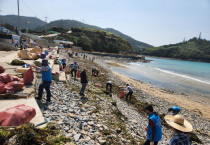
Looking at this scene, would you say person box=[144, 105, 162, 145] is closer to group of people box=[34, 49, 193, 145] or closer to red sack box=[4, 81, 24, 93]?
group of people box=[34, 49, 193, 145]

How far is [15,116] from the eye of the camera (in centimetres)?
347

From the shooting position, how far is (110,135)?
5.21 meters

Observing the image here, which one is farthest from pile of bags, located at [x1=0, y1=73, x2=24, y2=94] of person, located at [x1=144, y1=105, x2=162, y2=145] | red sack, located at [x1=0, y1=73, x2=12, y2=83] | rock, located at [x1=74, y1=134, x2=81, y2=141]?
person, located at [x1=144, y1=105, x2=162, y2=145]

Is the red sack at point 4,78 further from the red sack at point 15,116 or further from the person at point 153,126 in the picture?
the person at point 153,126

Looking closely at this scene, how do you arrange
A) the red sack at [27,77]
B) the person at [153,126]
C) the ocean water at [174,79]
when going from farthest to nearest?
the ocean water at [174,79] → the red sack at [27,77] → the person at [153,126]

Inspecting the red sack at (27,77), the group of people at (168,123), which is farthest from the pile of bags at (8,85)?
the group of people at (168,123)

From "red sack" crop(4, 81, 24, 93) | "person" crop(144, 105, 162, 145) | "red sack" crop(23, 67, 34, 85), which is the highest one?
"red sack" crop(23, 67, 34, 85)

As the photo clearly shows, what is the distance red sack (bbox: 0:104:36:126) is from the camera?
3361 mm

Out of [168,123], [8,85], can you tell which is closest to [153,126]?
[168,123]

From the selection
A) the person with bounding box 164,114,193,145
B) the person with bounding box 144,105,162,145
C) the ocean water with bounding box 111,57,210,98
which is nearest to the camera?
the person with bounding box 164,114,193,145

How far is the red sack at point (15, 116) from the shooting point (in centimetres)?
336

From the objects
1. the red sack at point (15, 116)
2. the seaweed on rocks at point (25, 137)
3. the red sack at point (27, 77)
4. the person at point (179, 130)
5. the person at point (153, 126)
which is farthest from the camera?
the red sack at point (27, 77)

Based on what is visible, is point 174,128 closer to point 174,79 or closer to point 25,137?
point 25,137

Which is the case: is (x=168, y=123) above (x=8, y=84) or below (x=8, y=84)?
below
